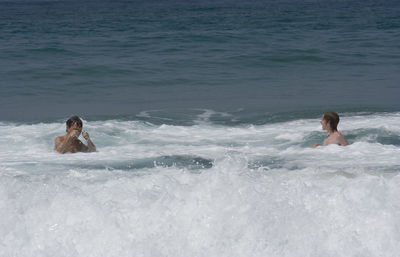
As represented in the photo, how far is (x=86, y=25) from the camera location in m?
35.0

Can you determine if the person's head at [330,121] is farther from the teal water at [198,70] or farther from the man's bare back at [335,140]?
the teal water at [198,70]

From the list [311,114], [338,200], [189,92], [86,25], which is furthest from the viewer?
[86,25]

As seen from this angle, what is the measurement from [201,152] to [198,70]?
1039cm

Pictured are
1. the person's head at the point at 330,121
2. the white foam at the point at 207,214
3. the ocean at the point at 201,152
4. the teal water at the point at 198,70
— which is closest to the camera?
the white foam at the point at 207,214

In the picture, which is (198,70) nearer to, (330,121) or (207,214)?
(330,121)

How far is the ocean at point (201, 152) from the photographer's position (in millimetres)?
5699

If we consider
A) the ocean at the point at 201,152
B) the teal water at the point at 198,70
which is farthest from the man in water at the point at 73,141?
the teal water at the point at 198,70

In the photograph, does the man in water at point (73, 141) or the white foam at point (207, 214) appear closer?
the white foam at point (207, 214)

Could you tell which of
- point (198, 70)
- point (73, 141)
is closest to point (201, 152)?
point (73, 141)

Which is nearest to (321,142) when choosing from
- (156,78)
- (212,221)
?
(212,221)

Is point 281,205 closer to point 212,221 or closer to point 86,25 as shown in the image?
point 212,221

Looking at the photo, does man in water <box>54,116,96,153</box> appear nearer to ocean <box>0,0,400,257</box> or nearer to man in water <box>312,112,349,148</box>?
ocean <box>0,0,400,257</box>

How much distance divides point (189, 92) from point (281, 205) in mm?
10348

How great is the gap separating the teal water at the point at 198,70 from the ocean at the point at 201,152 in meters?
0.09
